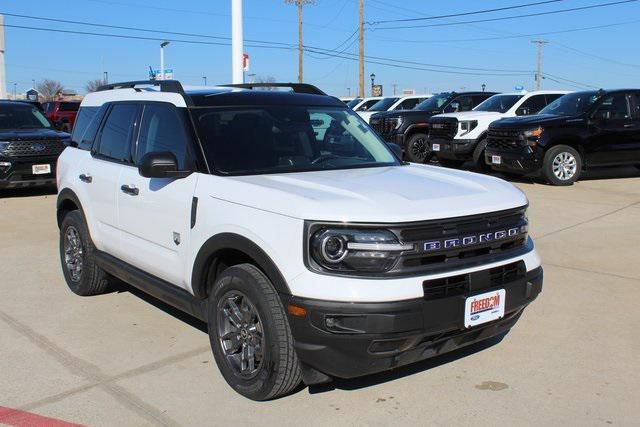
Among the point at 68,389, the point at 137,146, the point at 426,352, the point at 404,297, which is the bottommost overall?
the point at 68,389

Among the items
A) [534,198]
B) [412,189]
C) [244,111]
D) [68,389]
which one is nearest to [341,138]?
[244,111]

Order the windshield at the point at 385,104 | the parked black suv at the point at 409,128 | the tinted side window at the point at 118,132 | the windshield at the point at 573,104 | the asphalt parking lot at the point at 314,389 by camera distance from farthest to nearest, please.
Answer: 1. the windshield at the point at 385,104
2. the parked black suv at the point at 409,128
3. the windshield at the point at 573,104
4. the tinted side window at the point at 118,132
5. the asphalt parking lot at the point at 314,389

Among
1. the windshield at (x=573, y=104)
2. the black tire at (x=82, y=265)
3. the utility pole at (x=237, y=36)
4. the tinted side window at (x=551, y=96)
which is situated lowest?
the black tire at (x=82, y=265)

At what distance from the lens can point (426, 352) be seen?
346 centimetres

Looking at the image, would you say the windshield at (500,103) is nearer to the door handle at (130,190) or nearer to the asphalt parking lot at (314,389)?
the asphalt parking lot at (314,389)

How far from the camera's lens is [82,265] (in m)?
5.65

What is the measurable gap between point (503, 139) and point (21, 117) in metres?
9.74

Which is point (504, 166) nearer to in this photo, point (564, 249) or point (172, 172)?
point (564, 249)

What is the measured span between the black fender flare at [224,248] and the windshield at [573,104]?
35.1ft

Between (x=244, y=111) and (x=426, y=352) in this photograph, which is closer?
(x=426, y=352)

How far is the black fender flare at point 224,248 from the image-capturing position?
3.32m

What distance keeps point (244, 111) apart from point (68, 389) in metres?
2.13

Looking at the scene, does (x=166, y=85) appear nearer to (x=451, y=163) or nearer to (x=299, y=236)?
(x=299, y=236)

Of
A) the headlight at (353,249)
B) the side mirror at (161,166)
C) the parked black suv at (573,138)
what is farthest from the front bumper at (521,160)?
the headlight at (353,249)
